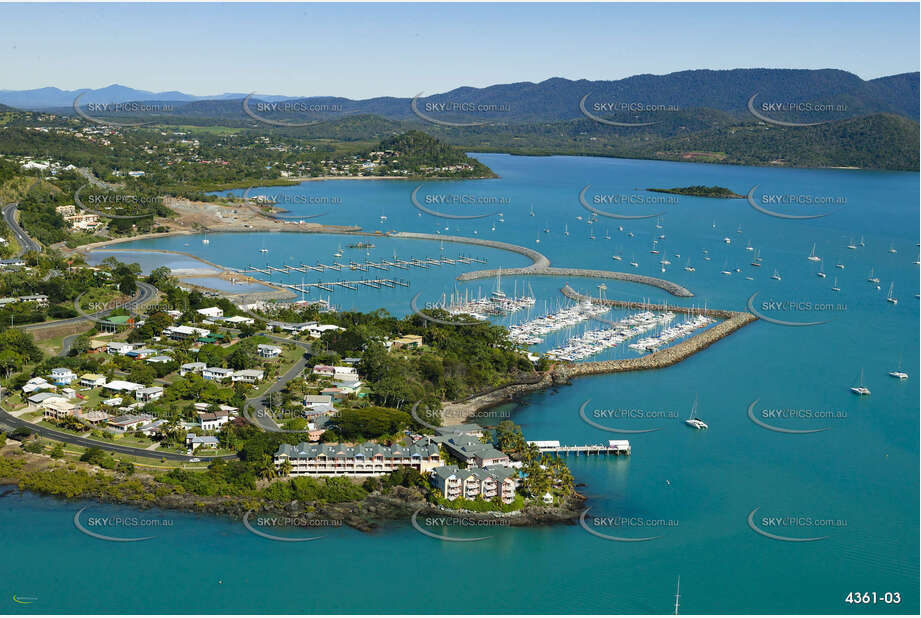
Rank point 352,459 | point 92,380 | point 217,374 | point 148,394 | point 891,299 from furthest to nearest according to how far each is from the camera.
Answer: point 891,299 → point 217,374 → point 92,380 → point 148,394 → point 352,459

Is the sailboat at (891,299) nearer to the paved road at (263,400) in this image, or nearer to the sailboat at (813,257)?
the sailboat at (813,257)

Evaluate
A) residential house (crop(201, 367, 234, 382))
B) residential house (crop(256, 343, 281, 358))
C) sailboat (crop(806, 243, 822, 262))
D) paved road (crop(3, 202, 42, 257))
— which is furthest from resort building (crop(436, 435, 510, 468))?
sailboat (crop(806, 243, 822, 262))

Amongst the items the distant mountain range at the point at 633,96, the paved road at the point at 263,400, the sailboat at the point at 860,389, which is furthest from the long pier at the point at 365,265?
the distant mountain range at the point at 633,96

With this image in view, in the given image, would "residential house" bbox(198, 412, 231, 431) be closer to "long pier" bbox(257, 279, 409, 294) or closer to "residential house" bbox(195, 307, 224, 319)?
"residential house" bbox(195, 307, 224, 319)

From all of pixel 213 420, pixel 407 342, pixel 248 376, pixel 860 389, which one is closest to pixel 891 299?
pixel 860 389

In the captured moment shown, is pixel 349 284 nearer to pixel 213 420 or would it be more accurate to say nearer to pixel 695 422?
pixel 213 420

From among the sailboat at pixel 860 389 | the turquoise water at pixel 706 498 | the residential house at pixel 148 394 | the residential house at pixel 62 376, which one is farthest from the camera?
the sailboat at pixel 860 389
